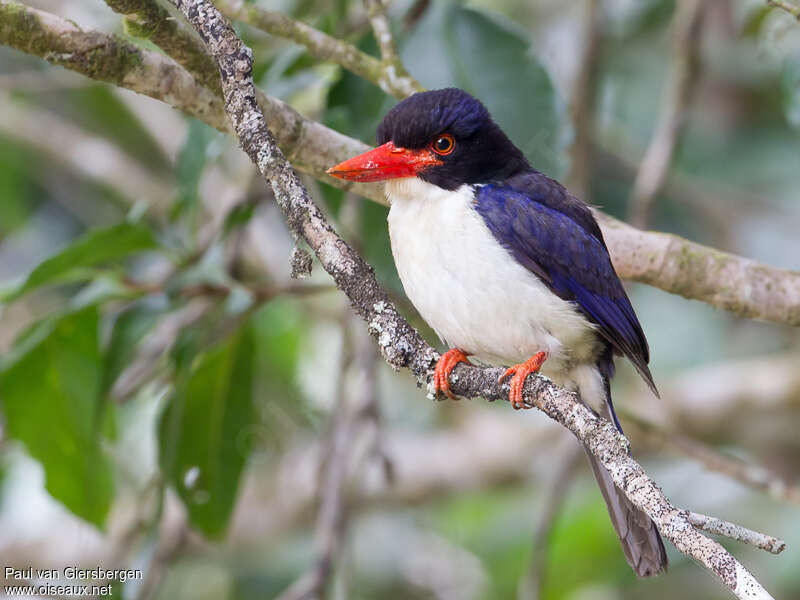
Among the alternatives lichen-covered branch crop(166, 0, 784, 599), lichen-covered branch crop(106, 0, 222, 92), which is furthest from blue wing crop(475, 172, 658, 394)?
lichen-covered branch crop(106, 0, 222, 92)

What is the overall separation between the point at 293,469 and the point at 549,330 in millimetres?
2609

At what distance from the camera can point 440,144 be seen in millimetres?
2799

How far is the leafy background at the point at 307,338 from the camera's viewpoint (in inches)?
129

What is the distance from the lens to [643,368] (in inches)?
105

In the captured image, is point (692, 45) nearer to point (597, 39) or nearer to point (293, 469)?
point (597, 39)

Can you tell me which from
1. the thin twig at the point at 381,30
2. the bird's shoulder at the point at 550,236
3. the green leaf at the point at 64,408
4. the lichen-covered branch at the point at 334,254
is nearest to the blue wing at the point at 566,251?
the bird's shoulder at the point at 550,236

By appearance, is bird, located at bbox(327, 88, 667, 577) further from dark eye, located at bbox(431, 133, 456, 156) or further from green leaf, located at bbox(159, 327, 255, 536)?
green leaf, located at bbox(159, 327, 255, 536)

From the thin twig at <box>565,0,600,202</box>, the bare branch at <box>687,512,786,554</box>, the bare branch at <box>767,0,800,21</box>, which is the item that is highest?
the bare branch at <box>767,0,800,21</box>

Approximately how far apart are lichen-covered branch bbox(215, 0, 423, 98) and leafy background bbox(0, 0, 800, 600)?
0.27 meters

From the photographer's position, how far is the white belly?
8.47 feet

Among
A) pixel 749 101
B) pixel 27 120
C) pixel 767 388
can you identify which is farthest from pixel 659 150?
pixel 27 120

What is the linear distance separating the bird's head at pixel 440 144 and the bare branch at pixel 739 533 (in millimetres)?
1304

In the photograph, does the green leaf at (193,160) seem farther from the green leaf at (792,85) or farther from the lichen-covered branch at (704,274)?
the green leaf at (792,85)

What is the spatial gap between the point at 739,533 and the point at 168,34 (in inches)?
61.8
